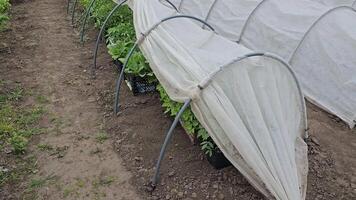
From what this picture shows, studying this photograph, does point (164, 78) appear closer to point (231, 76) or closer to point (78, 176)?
point (231, 76)

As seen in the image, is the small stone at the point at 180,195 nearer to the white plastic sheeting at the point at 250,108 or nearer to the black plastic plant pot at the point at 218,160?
the black plastic plant pot at the point at 218,160

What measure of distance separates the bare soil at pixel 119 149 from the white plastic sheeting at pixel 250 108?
2.69ft

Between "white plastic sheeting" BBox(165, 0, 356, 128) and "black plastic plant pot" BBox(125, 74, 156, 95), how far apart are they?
2.47 metres

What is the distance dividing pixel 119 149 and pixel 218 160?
1.42 metres

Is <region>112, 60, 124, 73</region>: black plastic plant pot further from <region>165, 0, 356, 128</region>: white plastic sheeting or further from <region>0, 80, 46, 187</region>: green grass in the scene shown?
<region>165, 0, 356, 128</region>: white plastic sheeting

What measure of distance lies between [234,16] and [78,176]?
4.96 metres

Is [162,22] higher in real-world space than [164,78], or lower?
higher

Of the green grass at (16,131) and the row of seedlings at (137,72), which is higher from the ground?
the row of seedlings at (137,72)

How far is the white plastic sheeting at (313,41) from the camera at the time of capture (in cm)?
631

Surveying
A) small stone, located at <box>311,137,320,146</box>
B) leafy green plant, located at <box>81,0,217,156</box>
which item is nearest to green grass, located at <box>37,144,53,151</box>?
leafy green plant, located at <box>81,0,217,156</box>

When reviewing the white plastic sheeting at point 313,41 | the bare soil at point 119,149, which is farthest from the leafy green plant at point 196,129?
the white plastic sheeting at point 313,41

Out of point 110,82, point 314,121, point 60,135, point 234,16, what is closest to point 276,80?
point 314,121

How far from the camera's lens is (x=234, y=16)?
782 cm

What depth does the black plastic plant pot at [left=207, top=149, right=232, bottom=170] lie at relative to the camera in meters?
4.40
